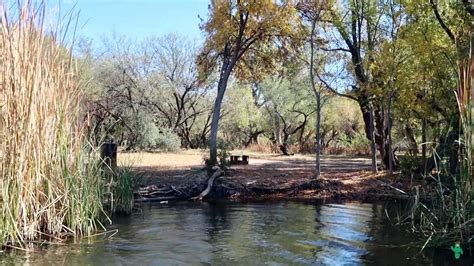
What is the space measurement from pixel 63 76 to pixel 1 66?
926 mm

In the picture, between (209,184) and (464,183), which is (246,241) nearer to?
(464,183)

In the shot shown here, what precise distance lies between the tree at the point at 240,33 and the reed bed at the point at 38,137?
25.3ft

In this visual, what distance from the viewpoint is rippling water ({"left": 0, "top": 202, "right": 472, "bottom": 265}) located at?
6645 millimetres

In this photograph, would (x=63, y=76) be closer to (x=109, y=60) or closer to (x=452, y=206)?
(x=452, y=206)

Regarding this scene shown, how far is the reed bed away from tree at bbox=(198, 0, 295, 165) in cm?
772

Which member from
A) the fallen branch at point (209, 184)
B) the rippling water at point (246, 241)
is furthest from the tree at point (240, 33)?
the rippling water at point (246, 241)

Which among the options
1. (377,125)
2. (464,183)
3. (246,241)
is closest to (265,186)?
(246,241)

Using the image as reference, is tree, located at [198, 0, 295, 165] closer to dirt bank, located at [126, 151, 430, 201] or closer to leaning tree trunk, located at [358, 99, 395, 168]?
dirt bank, located at [126, 151, 430, 201]

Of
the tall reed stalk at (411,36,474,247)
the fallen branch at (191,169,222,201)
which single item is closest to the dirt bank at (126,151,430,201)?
the fallen branch at (191,169,222,201)

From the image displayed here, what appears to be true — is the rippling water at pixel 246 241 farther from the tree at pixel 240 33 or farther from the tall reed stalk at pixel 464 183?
the tree at pixel 240 33

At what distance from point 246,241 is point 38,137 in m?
3.45

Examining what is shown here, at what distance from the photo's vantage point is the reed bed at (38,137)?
20.2ft

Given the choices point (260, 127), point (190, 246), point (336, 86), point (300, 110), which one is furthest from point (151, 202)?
point (260, 127)

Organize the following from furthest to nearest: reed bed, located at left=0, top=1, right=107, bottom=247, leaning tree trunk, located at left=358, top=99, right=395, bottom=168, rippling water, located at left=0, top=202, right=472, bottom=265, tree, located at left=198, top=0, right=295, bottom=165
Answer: leaning tree trunk, located at left=358, top=99, right=395, bottom=168
tree, located at left=198, top=0, right=295, bottom=165
rippling water, located at left=0, top=202, right=472, bottom=265
reed bed, located at left=0, top=1, right=107, bottom=247
